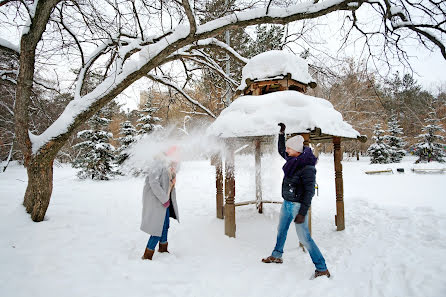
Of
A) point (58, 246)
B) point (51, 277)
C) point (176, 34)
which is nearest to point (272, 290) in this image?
point (51, 277)

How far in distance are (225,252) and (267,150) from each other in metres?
5.66

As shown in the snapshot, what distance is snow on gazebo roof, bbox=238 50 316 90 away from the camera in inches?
211

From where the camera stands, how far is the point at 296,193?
3426 millimetres

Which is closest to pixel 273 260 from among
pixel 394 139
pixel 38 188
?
pixel 38 188

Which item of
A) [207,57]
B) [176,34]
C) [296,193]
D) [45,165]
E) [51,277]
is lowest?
[51,277]

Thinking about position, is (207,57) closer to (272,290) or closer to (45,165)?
(45,165)

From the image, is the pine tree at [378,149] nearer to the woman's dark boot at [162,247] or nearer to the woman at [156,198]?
the woman's dark boot at [162,247]

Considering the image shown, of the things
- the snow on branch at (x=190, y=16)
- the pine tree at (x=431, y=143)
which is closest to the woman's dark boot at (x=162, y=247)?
the snow on branch at (x=190, y=16)

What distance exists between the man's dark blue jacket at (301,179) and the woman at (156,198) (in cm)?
179

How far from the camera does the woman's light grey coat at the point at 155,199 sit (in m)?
3.48

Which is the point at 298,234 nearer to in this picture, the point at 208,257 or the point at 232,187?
the point at 208,257

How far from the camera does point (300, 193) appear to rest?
11.1 ft

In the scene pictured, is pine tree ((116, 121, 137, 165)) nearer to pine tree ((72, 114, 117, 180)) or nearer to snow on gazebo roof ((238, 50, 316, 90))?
pine tree ((72, 114, 117, 180))

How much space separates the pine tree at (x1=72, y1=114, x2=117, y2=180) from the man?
13.5 meters
